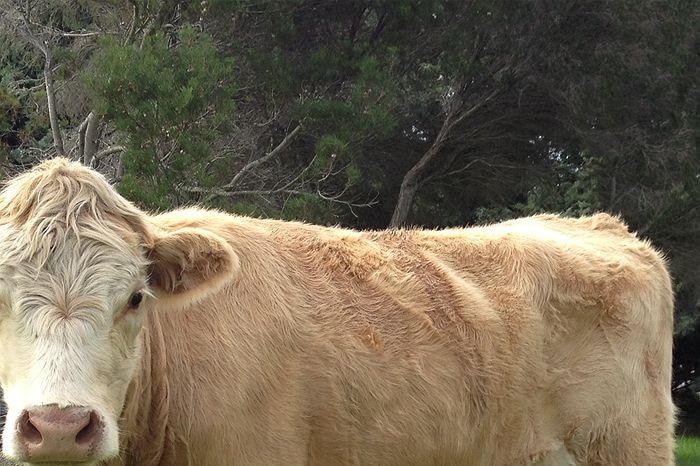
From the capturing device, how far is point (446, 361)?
441cm

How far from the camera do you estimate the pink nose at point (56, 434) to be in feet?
9.06

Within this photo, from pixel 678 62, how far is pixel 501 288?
37.7 ft

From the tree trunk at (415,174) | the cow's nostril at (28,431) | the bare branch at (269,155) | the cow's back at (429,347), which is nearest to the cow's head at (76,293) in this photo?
the cow's nostril at (28,431)

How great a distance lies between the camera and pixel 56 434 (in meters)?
2.76

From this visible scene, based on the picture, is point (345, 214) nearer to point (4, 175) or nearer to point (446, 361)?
point (4, 175)

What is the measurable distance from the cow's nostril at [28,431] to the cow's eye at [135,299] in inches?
22.3

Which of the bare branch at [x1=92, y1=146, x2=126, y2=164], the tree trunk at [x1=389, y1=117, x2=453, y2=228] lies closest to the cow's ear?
the bare branch at [x1=92, y1=146, x2=126, y2=164]

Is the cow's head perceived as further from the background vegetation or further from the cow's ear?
the background vegetation

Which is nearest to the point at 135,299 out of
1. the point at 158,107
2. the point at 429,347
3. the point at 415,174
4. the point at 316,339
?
the point at 316,339

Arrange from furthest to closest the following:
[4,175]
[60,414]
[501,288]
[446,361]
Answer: [4,175]
[501,288]
[446,361]
[60,414]

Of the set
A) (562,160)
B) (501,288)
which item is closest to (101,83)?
(501,288)

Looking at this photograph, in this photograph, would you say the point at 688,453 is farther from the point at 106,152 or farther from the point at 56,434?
the point at 56,434

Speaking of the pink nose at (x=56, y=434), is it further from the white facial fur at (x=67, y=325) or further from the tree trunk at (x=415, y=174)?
the tree trunk at (x=415, y=174)

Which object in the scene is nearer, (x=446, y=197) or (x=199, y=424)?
(x=199, y=424)
